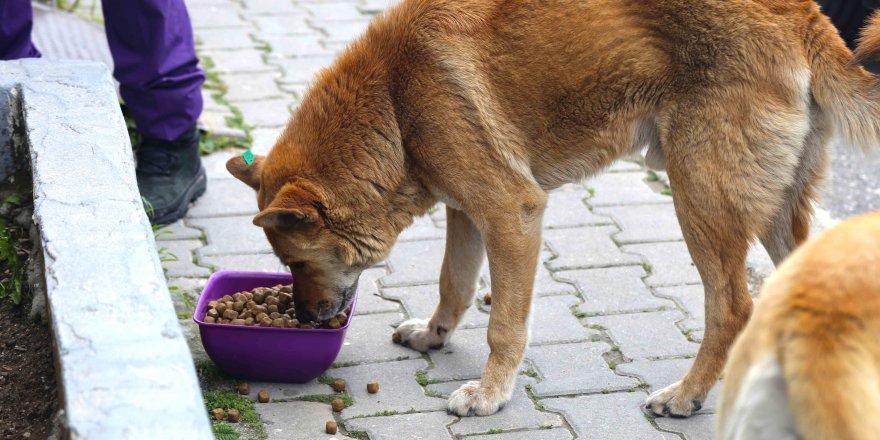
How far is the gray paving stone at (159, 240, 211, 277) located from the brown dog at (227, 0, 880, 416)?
104cm

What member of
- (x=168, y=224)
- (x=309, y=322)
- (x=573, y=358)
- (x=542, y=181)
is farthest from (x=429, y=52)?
(x=168, y=224)

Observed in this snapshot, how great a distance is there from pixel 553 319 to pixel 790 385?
2.39 metres

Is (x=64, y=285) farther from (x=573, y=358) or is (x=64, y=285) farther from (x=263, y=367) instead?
(x=573, y=358)

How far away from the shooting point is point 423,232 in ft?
17.0

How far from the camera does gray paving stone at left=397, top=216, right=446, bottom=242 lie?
16.8 feet

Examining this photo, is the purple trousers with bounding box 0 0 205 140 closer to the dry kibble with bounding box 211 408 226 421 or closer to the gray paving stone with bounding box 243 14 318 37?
the dry kibble with bounding box 211 408 226 421

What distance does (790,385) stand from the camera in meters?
2.00

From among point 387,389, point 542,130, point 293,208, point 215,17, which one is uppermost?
point 542,130

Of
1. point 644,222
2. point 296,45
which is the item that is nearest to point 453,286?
point 644,222

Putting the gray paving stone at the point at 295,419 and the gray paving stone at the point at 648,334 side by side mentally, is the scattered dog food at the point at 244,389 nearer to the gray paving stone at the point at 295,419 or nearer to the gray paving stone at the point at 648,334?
the gray paving stone at the point at 295,419

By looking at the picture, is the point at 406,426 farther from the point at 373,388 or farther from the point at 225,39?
the point at 225,39

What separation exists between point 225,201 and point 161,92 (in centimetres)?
68

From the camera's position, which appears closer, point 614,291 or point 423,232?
point 614,291

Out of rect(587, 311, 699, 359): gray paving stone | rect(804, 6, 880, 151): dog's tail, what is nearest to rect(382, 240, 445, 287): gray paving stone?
rect(587, 311, 699, 359): gray paving stone
